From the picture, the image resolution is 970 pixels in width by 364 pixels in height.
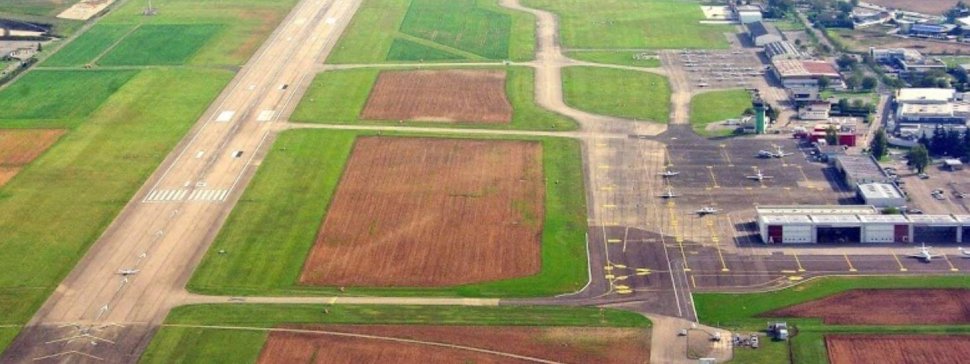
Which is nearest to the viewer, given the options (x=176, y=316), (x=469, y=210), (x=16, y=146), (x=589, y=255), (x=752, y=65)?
(x=176, y=316)

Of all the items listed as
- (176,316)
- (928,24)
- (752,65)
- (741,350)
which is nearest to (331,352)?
(176,316)

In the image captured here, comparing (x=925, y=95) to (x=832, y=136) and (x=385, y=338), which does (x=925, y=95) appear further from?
(x=385, y=338)

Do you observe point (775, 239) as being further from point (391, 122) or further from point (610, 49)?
point (610, 49)

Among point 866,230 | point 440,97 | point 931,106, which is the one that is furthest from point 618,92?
point 866,230

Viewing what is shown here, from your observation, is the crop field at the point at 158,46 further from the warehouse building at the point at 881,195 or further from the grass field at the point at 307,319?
the warehouse building at the point at 881,195

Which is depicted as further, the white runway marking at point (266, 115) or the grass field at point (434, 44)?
the grass field at point (434, 44)

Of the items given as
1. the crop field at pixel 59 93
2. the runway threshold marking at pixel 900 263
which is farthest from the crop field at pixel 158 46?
the runway threshold marking at pixel 900 263
